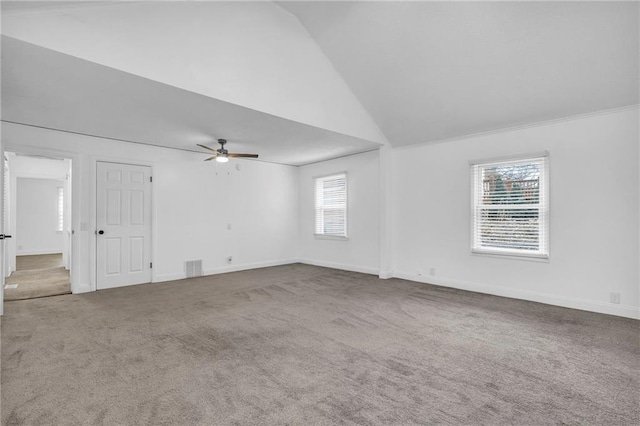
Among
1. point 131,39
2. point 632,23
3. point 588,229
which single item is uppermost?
point 632,23

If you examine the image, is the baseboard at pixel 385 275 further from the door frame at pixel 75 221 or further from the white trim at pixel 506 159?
the door frame at pixel 75 221

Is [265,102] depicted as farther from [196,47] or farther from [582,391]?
[582,391]

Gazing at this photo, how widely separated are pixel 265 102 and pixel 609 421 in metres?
4.14

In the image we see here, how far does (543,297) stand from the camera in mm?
4359

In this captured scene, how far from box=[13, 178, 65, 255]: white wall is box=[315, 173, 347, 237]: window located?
882 cm

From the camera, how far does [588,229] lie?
4020mm

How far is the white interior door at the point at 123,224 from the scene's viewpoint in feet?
17.7

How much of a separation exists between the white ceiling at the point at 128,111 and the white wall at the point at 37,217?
285 inches

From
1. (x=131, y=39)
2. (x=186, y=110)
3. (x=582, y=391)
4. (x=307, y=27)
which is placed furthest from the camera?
(x=307, y=27)

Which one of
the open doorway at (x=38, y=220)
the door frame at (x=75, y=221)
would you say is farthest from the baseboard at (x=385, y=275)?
the open doorway at (x=38, y=220)

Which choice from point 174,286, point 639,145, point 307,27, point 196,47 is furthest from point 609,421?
point 174,286

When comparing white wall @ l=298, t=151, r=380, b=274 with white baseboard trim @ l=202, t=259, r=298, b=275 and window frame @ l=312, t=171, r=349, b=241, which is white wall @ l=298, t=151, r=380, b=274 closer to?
window frame @ l=312, t=171, r=349, b=241

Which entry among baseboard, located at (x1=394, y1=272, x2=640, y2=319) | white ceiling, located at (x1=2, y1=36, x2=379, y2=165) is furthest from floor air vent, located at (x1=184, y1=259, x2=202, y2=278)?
baseboard, located at (x1=394, y1=272, x2=640, y2=319)

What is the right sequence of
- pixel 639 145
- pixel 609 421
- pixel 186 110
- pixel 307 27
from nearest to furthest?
pixel 609 421
pixel 639 145
pixel 186 110
pixel 307 27
